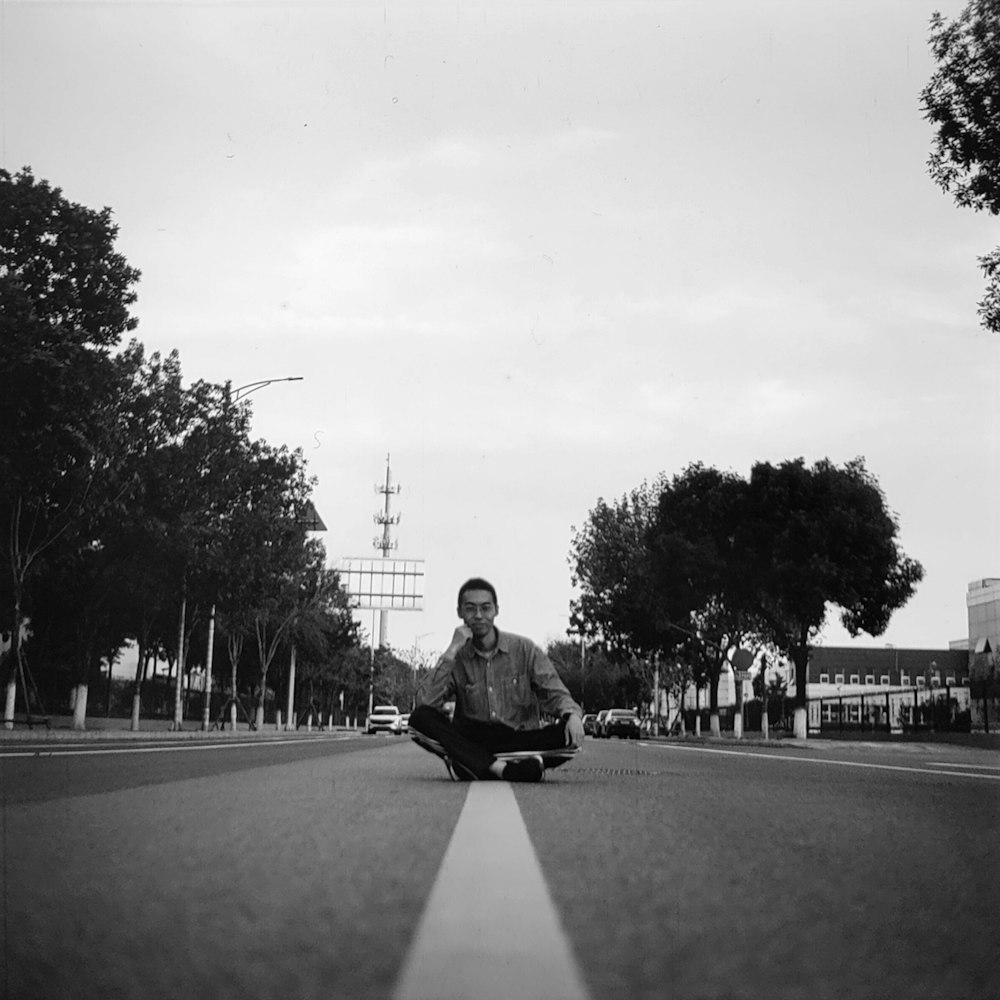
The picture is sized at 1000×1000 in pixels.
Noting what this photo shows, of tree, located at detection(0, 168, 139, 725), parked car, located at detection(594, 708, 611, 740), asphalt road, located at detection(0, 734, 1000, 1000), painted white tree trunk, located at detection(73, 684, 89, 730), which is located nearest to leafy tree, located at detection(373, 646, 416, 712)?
parked car, located at detection(594, 708, 611, 740)

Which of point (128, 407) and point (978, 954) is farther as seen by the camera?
point (128, 407)

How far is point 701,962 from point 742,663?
3918cm

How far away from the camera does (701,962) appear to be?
2059mm

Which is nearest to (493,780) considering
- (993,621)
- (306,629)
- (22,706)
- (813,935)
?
(813,935)

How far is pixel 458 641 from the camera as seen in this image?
808 cm

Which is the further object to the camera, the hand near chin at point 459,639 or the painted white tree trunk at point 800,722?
the painted white tree trunk at point 800,722

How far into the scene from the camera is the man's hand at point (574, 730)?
7.41 meters

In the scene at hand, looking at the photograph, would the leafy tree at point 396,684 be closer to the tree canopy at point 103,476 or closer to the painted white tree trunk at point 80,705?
the tree canopy at point 103,476

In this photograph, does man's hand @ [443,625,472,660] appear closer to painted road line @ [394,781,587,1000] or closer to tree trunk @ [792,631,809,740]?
painted road line @ [394,781,587,1000]

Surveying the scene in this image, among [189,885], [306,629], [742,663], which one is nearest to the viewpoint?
[189,885]

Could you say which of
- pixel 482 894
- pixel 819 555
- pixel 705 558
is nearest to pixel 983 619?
pixel 705 558

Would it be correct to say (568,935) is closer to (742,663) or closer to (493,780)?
(493,780)

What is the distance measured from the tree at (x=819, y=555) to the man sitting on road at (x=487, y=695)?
34863 millimetres

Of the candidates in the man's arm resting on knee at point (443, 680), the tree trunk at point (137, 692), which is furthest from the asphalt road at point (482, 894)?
the tree trunk at point (137, 692)
